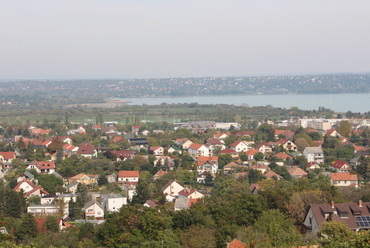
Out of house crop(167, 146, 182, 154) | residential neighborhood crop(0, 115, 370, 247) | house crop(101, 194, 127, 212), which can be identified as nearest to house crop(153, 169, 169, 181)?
residential neighborhood crop(0, 115, 370, 247)

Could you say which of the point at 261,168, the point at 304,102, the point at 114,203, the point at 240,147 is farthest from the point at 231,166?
the point at 304,102

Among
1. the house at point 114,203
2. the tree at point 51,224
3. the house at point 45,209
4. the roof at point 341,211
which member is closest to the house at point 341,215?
the roof at point 341,211

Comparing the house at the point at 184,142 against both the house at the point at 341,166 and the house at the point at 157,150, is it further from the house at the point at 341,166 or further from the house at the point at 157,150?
the house at the point at 341,166

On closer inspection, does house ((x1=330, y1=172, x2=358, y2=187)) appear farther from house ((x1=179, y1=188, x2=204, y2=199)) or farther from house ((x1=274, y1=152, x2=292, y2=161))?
house ((x1=179, y1=188, x2=204, y2=199))

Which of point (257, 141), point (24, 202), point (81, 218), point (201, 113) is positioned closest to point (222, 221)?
point (81, 218)

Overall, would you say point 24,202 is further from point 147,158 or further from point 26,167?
point 147,158

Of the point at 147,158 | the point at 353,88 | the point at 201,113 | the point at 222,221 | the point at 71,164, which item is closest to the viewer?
the point at 222,221
